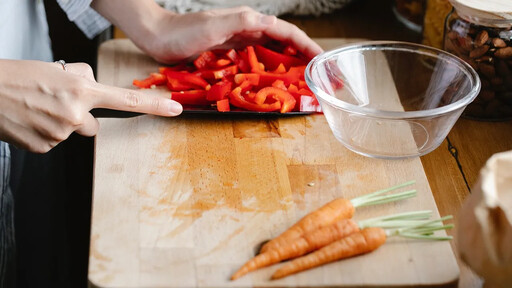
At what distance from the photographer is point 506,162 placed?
3.26 feet

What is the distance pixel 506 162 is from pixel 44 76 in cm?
81

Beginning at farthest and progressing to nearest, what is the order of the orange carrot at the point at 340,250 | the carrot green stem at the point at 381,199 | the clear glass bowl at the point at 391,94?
the clear glass bowl at the point at 391,94
the carrot green stem at the point at 381,199
the orange carrot at the point at 340,250

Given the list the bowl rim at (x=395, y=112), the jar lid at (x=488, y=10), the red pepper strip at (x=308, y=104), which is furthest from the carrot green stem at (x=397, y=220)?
the jar lid at (x=488, y=10)

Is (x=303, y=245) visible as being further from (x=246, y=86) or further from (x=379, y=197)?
(x=246, y=86)

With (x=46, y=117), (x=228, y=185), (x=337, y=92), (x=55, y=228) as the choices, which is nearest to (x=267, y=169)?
(x=228, y=185)

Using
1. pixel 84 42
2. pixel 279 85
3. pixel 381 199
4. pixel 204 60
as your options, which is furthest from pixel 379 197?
pixel 84 42

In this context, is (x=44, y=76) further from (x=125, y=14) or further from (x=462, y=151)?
(x=462, y=151)

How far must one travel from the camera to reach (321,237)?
1085mm

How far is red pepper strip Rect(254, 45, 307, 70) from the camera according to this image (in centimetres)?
156

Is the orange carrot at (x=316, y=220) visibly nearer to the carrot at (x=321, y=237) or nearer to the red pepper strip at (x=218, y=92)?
the carrot at (x=321, y=237)

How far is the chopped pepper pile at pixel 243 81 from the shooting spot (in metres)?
1.43

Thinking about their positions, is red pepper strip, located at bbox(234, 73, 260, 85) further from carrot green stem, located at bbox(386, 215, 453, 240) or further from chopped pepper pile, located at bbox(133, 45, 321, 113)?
carrot green stem, located at bbox(386, 215, 453, 240)

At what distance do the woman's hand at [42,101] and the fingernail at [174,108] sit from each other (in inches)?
4.5

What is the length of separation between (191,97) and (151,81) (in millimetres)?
143
